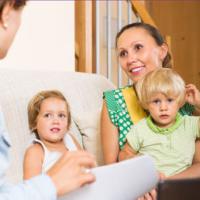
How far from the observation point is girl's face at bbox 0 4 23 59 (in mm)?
739

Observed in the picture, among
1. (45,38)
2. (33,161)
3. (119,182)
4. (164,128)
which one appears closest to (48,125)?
(33,161)

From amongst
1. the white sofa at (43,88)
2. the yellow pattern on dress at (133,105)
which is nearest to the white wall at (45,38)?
the white sofa at (43,88)

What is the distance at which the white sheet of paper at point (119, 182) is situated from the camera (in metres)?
0.80

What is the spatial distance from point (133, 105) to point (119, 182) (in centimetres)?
86

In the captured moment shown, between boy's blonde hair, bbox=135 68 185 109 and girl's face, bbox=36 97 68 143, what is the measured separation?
292 mm

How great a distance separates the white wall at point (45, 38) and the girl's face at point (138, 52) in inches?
26.3

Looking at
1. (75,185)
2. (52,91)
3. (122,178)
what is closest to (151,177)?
(122,178)

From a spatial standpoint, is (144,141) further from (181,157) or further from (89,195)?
(89,195)

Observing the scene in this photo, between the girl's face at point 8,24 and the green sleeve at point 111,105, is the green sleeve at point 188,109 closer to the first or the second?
the green sleeve at point 111,105

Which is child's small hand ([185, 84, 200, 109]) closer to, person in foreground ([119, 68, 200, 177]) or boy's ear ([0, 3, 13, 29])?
person in foreground ([119, 68, 200, 177])

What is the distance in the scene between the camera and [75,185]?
750 millimetres

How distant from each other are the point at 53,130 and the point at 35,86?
0.23m

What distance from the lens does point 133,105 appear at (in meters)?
1.68

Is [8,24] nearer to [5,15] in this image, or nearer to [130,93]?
[5,15]
